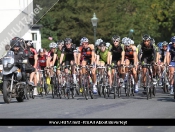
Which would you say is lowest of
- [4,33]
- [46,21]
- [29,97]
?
[29,97]

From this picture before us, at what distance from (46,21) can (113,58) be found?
1588 inches

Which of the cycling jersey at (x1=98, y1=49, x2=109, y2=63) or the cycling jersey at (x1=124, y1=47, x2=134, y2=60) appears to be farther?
the cycling jersey at (x1=98, y1=49, x2=109, y2=63)

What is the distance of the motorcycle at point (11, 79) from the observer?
15952 mm

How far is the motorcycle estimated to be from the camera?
52.3 ft

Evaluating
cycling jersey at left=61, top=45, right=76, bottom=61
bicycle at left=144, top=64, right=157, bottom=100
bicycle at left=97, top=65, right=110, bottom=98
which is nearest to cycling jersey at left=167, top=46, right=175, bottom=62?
bicycle at left=144, top=64, right=157, bottom=100

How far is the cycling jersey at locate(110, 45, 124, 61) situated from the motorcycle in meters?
3.57

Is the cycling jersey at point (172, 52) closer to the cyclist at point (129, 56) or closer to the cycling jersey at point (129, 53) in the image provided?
the cyclist at point (129, 56)

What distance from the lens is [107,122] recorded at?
6484 mm

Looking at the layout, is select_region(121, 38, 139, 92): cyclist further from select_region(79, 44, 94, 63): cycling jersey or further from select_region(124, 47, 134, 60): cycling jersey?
select_region(79, 44, 94, 63): cycling jersey

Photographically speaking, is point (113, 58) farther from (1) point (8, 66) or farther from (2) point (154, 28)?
(2) point (154, 28)

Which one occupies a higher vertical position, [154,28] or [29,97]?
[154,28]

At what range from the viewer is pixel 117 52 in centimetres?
1922

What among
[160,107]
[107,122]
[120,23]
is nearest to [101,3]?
[120,23]

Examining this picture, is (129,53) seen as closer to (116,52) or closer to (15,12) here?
(116,52)
